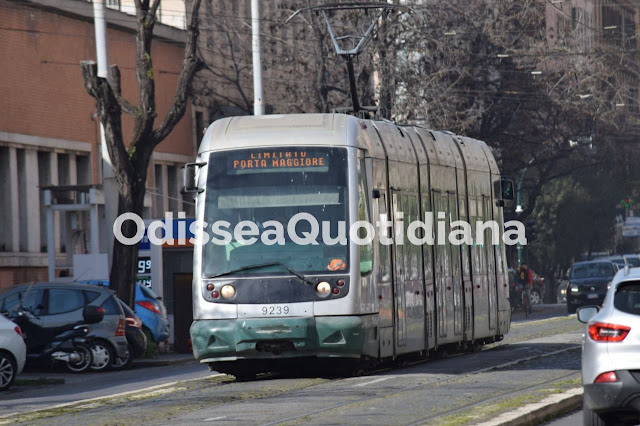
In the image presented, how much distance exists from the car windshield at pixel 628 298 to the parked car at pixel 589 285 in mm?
35022

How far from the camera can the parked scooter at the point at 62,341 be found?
2447 centimetres

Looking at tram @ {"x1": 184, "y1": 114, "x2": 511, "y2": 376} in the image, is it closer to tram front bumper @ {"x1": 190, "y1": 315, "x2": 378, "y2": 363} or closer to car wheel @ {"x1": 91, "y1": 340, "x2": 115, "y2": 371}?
tram front bumper @ {"x1": 190, "y1": 315, "x2": 378, "y2": 363}

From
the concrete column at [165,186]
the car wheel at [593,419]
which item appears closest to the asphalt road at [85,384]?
the car wheel at [593,419]

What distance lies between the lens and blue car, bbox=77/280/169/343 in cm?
2967

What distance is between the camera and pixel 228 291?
57.3 feet

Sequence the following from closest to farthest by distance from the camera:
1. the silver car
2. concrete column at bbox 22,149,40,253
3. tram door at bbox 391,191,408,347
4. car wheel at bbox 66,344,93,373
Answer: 1. the silver car
2. tram door at bbox 391,191,408,347
3. car wheel at bbox 66,344,93,373
4. concrete column at bbox 22,149,40,253

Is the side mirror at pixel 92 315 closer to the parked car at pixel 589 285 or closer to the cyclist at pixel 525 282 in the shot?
the parked car at pixel 589 285

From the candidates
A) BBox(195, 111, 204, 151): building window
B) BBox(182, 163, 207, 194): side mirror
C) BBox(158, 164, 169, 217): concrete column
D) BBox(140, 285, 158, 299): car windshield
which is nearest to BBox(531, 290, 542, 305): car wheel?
BBox(195, 111, 204, 151): building window

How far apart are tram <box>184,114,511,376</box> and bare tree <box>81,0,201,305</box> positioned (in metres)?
9.61

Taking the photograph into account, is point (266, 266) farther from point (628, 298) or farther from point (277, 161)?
point (628, 298)

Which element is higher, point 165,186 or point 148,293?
point 165,186

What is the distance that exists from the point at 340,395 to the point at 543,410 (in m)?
2.91

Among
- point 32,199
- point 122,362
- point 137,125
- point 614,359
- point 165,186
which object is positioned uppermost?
point 137,125

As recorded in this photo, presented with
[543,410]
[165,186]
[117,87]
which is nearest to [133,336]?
[117,87]
